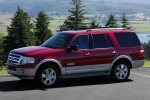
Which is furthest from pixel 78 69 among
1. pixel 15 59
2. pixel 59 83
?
pixel 15 59

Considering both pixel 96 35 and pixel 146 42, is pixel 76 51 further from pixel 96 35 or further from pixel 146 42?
pixel 146 42

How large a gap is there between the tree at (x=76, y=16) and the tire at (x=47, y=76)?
208ft

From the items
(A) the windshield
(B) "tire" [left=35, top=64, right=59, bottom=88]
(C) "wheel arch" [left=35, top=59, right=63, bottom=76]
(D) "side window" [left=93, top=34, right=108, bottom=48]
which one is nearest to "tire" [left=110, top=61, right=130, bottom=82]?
(D) "side window" [left=93, top=34, right=108, bottom=48]

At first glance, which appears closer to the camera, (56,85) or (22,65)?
(22,65)

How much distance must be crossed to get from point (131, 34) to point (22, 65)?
4.26m

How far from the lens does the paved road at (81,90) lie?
9.15 metres

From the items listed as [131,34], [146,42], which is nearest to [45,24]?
[146,42]

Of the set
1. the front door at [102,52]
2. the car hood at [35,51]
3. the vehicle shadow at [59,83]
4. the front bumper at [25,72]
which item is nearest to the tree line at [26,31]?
the vehicle shadow at [59,83]

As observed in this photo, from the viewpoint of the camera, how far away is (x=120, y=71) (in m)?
11.8

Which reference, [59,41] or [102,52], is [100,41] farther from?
[59,41]

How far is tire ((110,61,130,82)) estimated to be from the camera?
38.3 feet

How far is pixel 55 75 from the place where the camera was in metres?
10.6

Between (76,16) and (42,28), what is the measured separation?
1152cm

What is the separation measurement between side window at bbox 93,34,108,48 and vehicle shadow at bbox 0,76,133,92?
1.27 meters
